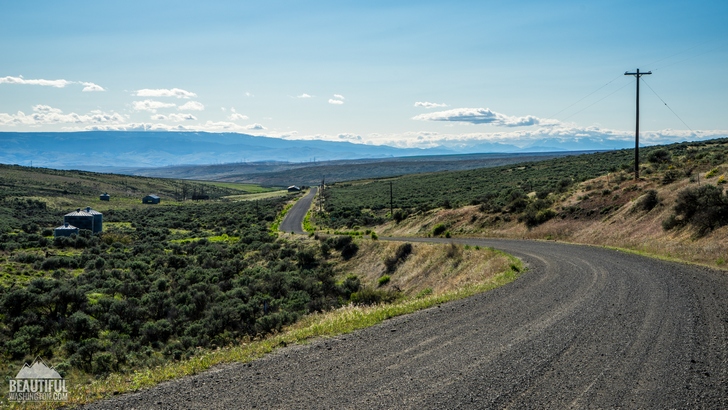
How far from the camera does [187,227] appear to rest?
70312 millimetres

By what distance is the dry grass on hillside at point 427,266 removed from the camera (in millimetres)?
23031

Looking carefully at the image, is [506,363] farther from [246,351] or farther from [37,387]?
[37,387]

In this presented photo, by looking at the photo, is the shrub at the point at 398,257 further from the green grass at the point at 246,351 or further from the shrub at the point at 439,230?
the green grass at the point at 246,351

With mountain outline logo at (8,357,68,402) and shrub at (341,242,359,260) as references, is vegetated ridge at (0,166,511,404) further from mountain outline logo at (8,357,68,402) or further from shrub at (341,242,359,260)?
mountain outline logo at (8,357,68,402)

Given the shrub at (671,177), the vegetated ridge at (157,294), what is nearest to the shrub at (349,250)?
the vegetated ridge at (157,294)

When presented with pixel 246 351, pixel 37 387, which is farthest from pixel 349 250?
pixel 37 387

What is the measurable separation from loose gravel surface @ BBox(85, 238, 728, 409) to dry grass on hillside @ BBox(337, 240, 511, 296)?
900cm

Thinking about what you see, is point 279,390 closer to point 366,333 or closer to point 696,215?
point 366,333

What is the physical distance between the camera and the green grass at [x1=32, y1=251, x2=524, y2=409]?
7.77 meters

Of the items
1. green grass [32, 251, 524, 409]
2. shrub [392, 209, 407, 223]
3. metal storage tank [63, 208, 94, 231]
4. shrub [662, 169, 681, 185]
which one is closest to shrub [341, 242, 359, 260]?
shrub [392, 209, 407, 223]

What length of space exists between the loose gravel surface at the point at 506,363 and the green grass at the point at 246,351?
0.37 m

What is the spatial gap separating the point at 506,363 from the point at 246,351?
520 centimetres

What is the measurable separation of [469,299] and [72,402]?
1003 centimetres

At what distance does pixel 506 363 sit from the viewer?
8.26 m
